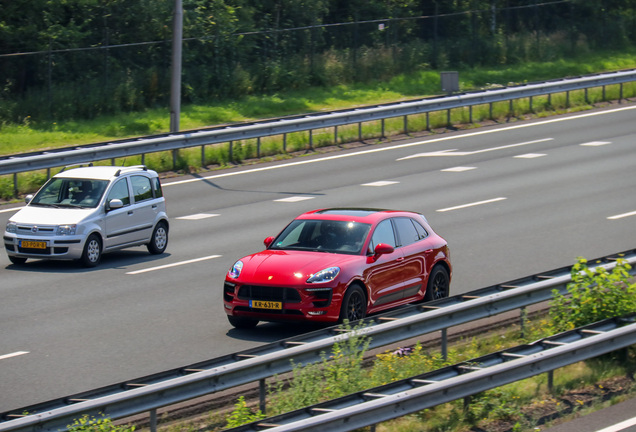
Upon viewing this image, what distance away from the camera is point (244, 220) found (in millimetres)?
22016

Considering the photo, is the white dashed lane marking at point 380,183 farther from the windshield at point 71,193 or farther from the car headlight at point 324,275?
the car headlight at point 324,275

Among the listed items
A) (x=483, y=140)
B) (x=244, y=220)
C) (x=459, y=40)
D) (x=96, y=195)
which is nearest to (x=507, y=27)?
(x=459, y=40)

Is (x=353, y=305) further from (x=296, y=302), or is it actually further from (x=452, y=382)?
(x=452, y=382)

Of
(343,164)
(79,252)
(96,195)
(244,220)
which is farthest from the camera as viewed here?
(343,164)

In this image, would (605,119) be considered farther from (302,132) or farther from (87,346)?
(87,346)

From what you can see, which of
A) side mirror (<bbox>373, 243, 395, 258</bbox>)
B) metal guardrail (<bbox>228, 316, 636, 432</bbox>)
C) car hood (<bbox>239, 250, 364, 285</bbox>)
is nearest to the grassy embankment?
car hood (<bbox>239, 250, 364, 285</bbox>)

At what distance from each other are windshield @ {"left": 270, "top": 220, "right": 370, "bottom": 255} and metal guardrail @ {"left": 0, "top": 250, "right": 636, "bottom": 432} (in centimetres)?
225

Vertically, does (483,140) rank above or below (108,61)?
below

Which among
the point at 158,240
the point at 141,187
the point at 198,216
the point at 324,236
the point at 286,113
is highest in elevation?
the point at 324,236

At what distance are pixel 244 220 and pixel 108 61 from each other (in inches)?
719

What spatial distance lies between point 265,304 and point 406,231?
2706mm

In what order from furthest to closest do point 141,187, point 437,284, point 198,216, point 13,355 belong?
point 198,216, point 141,187, point 437,284, point 13,355

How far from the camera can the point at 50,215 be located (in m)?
18.4

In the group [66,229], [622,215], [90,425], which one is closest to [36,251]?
[66,229]
